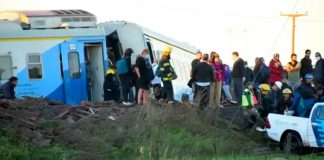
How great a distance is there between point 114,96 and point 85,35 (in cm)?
231

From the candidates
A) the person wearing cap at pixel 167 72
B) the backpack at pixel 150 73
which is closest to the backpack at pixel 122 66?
the backpack at pixel 150 73

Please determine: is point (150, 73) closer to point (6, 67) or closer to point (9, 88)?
point (9, 88)

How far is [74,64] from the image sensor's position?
2236 centimetres

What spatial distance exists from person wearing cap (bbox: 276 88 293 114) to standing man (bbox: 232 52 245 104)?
6.63ft

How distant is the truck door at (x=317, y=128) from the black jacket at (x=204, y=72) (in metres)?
3.15

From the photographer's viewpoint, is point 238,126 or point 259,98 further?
point 259,98

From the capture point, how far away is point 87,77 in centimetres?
2259

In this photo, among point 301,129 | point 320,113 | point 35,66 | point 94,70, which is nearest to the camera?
point 320,113

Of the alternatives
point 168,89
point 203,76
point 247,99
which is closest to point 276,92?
point 247,99

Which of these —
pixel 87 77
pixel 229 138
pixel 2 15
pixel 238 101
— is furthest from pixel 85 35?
pixel 229 138

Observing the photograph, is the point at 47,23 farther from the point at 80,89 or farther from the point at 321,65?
the point at 321,65

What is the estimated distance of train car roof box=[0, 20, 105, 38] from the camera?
872 inches

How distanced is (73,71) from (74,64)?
0.22 metres

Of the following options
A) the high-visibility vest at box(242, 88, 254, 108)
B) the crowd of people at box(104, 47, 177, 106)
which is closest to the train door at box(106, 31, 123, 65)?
the crowd of people at box(104, 47, 177, 106)
